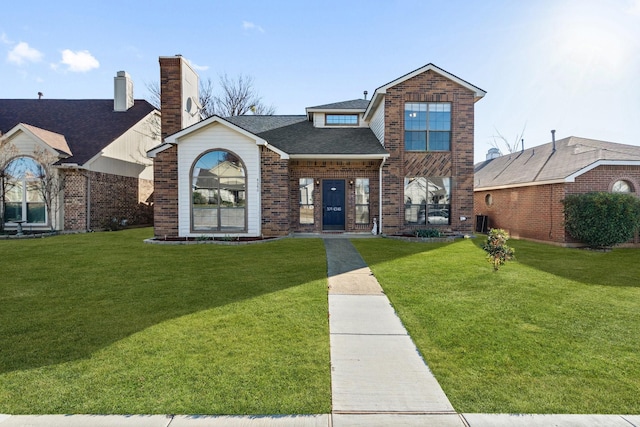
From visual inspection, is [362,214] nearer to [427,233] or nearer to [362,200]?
[362,200]

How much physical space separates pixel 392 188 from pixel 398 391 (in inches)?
459

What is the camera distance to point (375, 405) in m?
2.89

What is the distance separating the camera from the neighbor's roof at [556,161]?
12.5 m

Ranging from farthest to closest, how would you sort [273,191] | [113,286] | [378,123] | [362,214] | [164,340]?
[378,123]
[362,214]
[273,191]
[113,286]
[164,340]

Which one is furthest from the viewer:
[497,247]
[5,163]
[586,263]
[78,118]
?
[78,118]

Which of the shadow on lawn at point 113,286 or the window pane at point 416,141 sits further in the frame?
the window pane at point 416,141

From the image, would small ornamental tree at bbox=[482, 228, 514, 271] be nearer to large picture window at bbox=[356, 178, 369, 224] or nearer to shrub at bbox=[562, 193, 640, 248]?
shrub at bbox=[562, 193, 640, 248]

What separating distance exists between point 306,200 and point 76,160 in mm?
11563

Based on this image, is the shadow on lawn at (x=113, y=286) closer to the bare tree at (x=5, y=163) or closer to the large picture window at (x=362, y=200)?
the large picture window at (x=362, y=200)

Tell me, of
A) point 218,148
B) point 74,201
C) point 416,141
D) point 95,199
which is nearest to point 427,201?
point 416,141

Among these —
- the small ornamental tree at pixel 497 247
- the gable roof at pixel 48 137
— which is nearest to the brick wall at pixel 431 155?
the small ornamental tree at pixel 497 247

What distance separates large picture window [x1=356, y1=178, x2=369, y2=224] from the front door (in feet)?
2.22

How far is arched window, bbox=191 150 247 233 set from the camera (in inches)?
511

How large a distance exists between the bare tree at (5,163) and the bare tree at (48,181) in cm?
101
